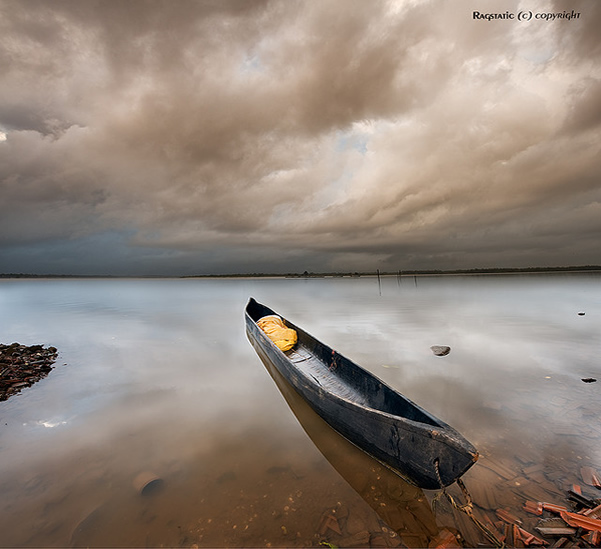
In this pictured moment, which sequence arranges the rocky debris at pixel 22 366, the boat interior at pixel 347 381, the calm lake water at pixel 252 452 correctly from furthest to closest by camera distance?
the rocky debris at pixel 22 366 < the boat interior at pixel 347 381 < the calm lake water at pixel 252 452

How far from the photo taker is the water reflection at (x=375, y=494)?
4.01 meters

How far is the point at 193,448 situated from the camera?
6.23 metres

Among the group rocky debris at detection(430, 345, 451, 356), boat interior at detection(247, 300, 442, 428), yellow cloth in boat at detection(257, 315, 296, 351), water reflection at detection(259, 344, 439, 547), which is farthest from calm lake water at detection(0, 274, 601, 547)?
yellow cloth in boat at detection(257, 315, 296, 351)

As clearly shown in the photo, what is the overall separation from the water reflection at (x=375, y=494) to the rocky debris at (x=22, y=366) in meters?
10.1

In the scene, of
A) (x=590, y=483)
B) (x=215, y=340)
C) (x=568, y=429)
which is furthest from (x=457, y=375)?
(x=215, y=340)

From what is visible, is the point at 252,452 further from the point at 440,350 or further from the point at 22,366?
the point at 22,366

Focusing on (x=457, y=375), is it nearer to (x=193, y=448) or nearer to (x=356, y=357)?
(x=356, y=357)

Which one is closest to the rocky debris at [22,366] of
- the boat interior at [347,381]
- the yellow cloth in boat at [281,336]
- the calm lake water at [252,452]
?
the calm lake water at [252,452]

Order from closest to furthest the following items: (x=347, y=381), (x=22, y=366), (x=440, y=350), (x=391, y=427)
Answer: (x=391, y=427) → (x=347, y=381) → (x=22, y=366) → (x=440, y=350)

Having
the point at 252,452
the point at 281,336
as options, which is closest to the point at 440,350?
the point at 281,336

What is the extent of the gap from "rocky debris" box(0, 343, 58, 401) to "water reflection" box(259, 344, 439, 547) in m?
10.1

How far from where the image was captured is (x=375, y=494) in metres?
4.78

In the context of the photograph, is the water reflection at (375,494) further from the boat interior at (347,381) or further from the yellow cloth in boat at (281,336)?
the yellow cloth in boat at (281,336)

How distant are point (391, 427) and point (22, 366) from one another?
1412 centimetres
